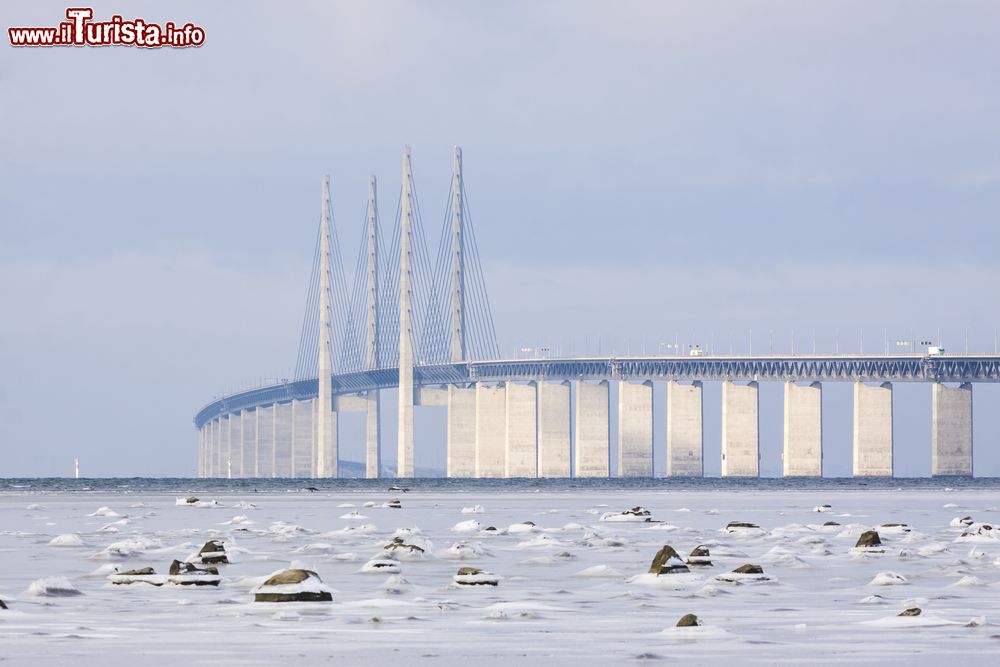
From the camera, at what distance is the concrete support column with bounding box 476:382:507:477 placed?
15500 cm

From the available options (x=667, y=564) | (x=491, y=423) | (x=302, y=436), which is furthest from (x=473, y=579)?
(x=302, y=436)

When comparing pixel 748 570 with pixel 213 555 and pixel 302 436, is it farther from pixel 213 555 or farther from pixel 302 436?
pixel 302 436

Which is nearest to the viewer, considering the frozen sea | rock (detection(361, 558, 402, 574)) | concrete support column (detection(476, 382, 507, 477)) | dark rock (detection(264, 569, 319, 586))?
the frozen sea

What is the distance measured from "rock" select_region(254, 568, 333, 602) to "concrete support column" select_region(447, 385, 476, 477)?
14147 cm

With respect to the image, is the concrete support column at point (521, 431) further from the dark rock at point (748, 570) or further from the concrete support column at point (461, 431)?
the dark rock at point (748, 570)

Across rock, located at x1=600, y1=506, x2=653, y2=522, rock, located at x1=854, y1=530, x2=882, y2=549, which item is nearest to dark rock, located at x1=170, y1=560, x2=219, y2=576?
rock, located at x1=854, y1=530, x2=882, y2=549

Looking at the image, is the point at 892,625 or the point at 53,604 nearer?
the point at 892,625

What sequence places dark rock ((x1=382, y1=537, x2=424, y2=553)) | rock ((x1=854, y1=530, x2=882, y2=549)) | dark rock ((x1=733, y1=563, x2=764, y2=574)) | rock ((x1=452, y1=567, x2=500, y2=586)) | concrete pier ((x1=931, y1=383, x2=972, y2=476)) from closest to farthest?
rock ((x1=452, y1=567, x2=500, y2=586)), dark rock ((x1=733, y1=563, x2=764, y2=574)), dark rock ((x1=382, y1=537, x2=424, y2=553)), rock ((x1=854, y1=530, x2=882, y2=549)), concrete pier ((x1=931, y1=383, x2=972, y2=476))

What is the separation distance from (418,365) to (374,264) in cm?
1913

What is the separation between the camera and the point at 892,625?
12.2 m

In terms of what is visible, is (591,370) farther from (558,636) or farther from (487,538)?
(558,636)

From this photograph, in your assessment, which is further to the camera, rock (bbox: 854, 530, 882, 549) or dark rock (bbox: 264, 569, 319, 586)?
rock (bbox: 854, 530, 882, 549)

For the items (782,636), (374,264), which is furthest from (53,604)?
(374,264)

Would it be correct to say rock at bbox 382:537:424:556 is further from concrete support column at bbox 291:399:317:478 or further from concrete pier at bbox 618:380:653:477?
concrete support column at bbox 291:399:317:478
